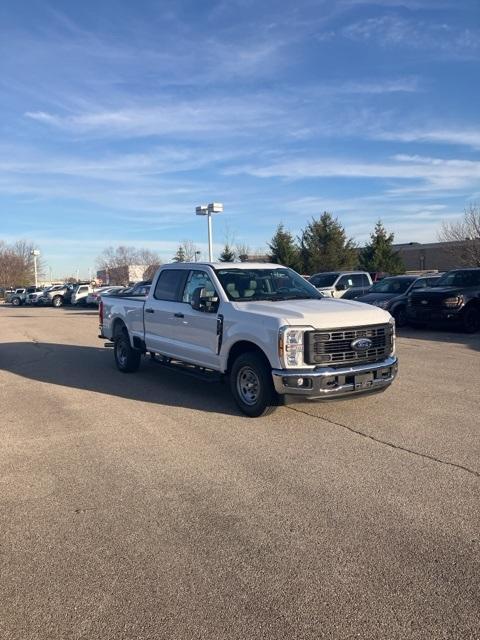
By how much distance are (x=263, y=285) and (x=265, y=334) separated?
1643 millimetres

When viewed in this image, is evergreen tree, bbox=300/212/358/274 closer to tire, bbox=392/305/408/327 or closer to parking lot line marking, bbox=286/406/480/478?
tire, bbox=392/305/408/327

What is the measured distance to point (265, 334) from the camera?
644 centimetres

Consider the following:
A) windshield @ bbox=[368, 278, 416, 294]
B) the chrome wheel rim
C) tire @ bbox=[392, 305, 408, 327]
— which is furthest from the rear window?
windshield @ bbox=[368, 278, 416, 294]

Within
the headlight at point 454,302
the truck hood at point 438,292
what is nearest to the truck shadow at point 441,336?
the headlight at point 454,302

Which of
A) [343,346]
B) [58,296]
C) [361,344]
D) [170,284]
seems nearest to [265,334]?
[343,346]

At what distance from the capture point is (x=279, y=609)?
2990 mm

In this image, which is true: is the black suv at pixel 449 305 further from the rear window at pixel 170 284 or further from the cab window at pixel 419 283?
the rear window at pixel 170 284

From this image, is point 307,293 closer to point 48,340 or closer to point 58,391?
point 58,391

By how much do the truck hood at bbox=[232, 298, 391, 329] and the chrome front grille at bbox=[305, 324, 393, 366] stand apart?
9 centimetres

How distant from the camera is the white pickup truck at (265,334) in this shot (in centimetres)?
626

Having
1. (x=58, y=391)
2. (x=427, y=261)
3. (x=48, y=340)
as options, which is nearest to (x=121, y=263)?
(x=427, y=261)

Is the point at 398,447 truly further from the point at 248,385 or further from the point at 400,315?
the point at 400,315

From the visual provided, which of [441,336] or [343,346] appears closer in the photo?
[343,346]

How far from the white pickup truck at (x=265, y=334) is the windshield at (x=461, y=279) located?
9422 mm
